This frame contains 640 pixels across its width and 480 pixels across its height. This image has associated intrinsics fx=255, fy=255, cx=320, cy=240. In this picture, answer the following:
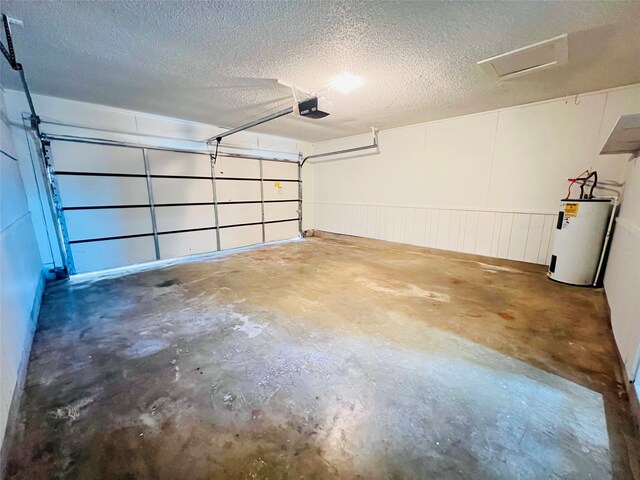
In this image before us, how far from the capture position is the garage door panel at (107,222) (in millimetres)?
3631

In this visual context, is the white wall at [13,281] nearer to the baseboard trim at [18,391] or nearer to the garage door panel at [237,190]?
the baseboard trim at [18,391]

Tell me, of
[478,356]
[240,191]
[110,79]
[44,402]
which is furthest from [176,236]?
[478,356]

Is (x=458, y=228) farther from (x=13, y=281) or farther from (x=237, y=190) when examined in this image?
(x=13, y=281)

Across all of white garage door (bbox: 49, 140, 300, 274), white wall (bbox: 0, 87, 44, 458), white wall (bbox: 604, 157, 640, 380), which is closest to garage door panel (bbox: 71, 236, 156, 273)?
white garage door (bbox: 49, 140, 300, 274)

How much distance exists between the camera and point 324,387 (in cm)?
155

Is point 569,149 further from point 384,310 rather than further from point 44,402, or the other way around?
point 44,402

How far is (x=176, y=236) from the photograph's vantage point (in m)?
4.63

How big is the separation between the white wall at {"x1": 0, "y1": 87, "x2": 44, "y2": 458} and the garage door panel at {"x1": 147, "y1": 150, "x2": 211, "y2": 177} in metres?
1.51

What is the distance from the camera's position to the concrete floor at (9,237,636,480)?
1.13 metres

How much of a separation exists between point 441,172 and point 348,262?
2334 mm

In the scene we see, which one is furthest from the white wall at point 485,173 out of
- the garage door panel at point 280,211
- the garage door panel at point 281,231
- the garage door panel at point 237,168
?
the garage door panel at point 237,168

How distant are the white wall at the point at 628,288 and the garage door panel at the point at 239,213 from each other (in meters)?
5.40

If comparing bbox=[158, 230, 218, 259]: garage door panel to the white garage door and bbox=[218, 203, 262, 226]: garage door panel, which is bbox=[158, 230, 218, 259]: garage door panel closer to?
the white garage door

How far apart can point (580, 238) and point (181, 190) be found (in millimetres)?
5857
